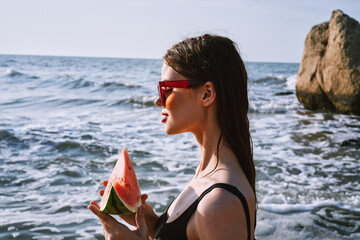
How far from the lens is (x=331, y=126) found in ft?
40.6

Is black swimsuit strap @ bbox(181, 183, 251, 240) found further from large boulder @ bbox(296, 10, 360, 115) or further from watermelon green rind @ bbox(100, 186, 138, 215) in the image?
large boulder @ bbox(296, 10, 360, 115)

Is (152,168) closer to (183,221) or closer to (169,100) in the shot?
(169,100)

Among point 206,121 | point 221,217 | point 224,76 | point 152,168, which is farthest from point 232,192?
point 152,168

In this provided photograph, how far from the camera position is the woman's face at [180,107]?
203cm

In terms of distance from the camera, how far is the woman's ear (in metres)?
1.96

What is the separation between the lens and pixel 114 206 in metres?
2.04

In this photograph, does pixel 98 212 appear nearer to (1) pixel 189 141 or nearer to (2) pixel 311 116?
(1) pixel 189 141

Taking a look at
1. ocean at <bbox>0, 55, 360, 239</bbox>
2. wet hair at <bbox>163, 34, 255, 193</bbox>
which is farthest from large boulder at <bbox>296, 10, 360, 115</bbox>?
wet hair at <bbox>163, 34, 255, 193</bbox>

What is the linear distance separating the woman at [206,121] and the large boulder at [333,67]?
1305 centimetres

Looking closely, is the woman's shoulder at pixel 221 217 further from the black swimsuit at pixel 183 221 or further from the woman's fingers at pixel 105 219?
the woman's fingers at pixel 105 219

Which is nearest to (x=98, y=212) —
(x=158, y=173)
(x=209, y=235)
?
(x=209, y=235)

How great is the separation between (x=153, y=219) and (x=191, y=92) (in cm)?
94

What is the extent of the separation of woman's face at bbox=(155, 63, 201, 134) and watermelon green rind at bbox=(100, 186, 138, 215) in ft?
1.51

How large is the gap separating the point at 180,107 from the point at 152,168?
5839mm
